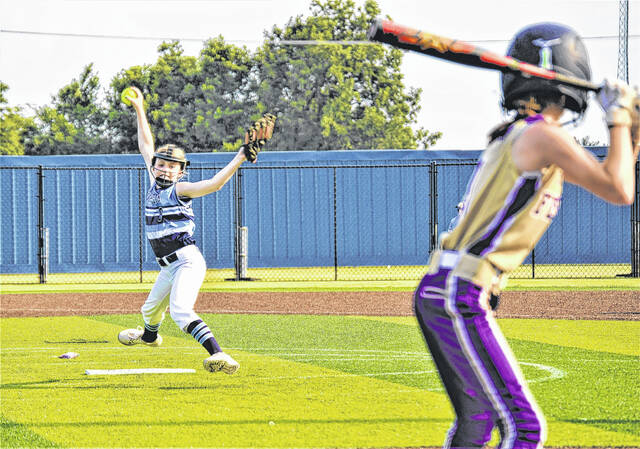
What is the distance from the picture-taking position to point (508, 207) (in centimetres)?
370

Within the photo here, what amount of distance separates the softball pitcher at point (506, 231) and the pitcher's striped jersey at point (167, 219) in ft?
18.7

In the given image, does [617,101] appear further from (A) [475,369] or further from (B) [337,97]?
(B) [337,97]

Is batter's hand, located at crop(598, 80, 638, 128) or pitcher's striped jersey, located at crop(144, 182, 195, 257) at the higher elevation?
batter's hand, located at crop(598, 80, 638, 128)

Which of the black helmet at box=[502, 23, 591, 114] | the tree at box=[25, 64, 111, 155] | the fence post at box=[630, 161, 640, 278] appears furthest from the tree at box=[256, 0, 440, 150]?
the black helmet at box=[502, 23, 591, 114]

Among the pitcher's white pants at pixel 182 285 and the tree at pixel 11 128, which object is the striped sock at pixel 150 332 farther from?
the tree at pixel 11 128

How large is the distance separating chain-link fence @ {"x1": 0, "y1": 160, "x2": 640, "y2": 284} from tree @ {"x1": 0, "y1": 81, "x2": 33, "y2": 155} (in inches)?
984

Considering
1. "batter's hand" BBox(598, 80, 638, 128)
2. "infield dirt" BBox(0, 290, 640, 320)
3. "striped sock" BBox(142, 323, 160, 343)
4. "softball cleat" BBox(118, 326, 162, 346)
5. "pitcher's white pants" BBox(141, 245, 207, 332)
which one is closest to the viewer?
"batter's hand" BBox(598, 80, 638, 128)

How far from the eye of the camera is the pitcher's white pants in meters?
9.18

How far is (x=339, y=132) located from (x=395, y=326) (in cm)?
3480

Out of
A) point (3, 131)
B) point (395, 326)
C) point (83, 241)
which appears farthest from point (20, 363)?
point (3, 131)

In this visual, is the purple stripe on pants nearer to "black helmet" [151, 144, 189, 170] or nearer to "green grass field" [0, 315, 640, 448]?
"green grass field" [0, 315, 640, 448]

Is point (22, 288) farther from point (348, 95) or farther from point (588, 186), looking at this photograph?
point (348, 95)

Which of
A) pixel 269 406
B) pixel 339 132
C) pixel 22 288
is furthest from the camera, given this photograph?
pixel 339 132

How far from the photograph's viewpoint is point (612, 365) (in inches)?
406
